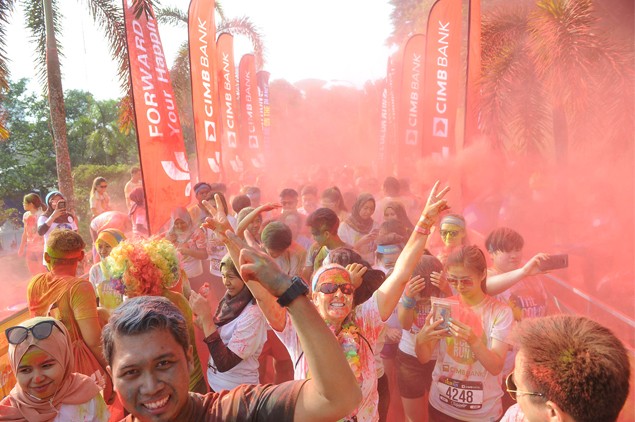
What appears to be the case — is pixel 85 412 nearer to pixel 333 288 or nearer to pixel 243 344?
pixel 243 344

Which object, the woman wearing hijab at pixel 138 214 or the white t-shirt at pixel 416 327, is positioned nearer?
the white t-shirt at pixel 416 327

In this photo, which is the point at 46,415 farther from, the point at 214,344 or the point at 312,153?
the point at 312,153

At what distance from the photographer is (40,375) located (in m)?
2.07

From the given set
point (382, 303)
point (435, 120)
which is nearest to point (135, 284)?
point (382, 303)

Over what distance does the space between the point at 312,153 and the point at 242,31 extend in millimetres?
19731

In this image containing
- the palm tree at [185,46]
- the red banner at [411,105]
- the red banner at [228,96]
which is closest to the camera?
the red banner at [411,105]

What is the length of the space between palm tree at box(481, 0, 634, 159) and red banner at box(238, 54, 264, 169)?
25.0 feet

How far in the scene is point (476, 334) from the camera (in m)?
2.77

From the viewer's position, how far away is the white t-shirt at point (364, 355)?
2278 millimetres

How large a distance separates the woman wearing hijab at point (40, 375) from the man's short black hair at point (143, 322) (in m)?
0.76

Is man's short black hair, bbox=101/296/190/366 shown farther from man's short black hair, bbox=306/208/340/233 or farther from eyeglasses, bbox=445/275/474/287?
man's short black hair, bbox=306/208/340/233

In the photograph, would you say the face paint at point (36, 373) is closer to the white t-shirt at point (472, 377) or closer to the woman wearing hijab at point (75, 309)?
the woman wearing hijab at point (75, 309)

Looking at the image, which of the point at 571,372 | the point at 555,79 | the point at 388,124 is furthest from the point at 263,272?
the point at 388,124

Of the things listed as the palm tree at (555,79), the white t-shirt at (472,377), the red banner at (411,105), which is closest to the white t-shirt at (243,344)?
the white t-shirt at (472,377)
